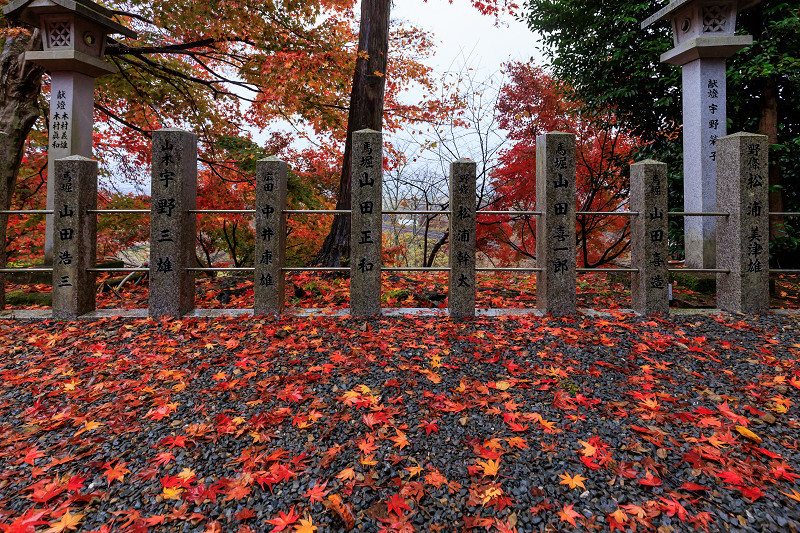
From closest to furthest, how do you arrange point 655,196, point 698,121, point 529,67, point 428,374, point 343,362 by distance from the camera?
point 428,374 → point 343,362 → point 655,196 → point 698,121 → point 529,67

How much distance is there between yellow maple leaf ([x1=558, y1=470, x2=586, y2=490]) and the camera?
6.68 feet

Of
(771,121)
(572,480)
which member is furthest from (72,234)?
(771,121)

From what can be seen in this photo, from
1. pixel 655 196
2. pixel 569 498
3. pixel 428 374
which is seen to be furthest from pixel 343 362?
pixel 655 196

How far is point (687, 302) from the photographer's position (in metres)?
5.12

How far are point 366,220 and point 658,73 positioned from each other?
21.4 feet

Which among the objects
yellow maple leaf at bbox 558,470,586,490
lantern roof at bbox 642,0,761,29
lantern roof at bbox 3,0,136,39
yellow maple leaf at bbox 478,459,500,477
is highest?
lantern roof at bbox 642,0,761,29

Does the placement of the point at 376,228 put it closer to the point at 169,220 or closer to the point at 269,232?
the point at 269,232

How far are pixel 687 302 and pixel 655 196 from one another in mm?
1530

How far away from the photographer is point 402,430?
2486 millimetres

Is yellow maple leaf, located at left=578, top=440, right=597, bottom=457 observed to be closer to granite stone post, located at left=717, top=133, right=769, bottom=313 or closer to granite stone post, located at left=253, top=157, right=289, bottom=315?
granite stone post, located at left=253, top=157, right=289, bottom=315

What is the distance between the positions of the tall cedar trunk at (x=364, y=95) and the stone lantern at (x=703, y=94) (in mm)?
4270

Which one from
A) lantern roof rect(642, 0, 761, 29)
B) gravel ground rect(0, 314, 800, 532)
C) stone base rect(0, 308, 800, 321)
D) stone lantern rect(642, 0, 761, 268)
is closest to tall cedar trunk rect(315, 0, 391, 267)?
stone base rect(0, 308, 800, 321)

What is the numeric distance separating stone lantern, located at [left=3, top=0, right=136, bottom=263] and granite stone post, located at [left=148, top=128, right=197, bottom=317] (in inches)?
95.7

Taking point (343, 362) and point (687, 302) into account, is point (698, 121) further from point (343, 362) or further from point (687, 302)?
point (343, 362)
